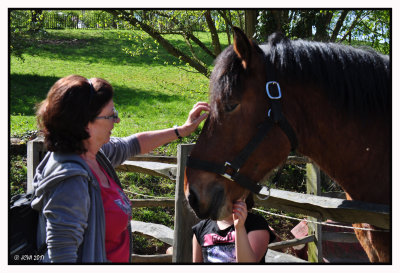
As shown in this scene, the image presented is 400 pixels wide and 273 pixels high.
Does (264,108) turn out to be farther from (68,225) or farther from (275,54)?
(68,225)

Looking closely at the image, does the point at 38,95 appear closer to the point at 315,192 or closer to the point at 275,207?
the point at 315,192

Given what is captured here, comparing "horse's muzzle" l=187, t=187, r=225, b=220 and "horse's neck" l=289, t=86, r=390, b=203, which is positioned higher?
"horse's neck" l=289, t=86, r=390, b=203

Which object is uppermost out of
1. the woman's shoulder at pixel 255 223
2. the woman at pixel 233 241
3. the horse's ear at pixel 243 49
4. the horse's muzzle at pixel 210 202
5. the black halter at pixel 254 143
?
the horse's ear at pixel 243 49

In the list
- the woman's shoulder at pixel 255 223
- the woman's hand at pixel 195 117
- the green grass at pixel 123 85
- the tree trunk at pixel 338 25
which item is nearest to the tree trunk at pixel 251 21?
the tree trunk at pixel 338 25

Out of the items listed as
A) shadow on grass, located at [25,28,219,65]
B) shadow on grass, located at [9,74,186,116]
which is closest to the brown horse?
shadow on grass, located at [9,74,186,116]

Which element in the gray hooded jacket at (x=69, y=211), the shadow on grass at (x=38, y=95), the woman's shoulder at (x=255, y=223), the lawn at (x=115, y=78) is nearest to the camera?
the gray hooded jacket at (x=69, y=211)

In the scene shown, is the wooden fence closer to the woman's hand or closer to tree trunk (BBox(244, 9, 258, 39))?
the woman's hand

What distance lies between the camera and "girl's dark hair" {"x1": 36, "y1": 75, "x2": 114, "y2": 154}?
203 cm

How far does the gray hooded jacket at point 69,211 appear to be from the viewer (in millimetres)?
1848

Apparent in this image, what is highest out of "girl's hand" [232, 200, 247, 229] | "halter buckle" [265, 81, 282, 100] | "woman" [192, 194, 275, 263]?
"halter buckle" [265, 81, 282, 100]

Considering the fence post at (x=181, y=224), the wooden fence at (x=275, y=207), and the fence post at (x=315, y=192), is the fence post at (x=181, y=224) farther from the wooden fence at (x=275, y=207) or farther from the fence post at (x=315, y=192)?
the fence post at (x=315, y=192)

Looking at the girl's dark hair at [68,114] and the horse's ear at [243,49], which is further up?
the horse's ear at [243,49]

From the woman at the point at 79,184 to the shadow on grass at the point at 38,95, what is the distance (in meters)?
9.91

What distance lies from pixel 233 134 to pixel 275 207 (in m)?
0.95
